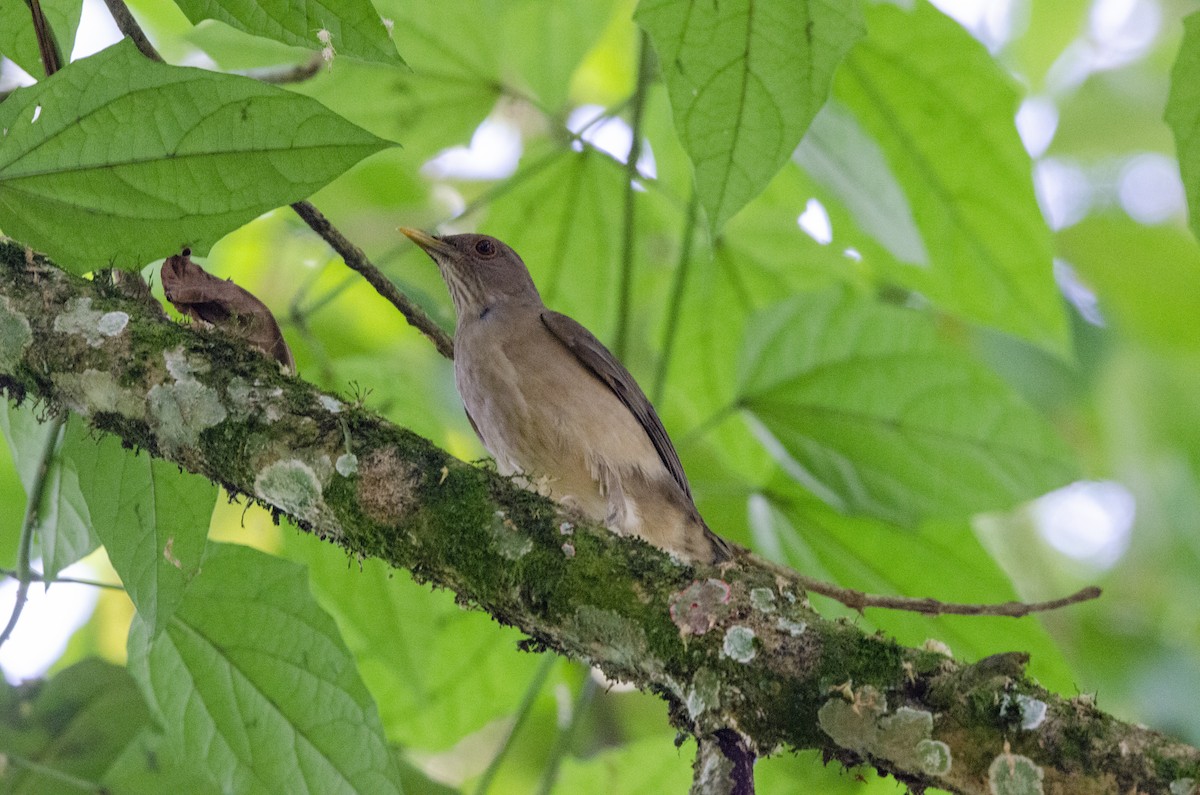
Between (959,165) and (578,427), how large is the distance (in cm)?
160

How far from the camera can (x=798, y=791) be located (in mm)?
3205

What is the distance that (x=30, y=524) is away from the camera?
2945mm

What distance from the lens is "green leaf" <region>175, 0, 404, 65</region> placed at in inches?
87.6

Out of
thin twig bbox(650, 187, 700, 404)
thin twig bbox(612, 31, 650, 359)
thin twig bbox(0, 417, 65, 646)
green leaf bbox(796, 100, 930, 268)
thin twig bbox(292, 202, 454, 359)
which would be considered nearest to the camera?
thin twig bbox(0, 417, 65, 646)

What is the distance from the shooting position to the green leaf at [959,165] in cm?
377

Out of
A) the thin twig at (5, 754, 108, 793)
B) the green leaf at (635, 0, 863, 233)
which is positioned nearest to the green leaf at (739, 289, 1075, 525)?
the green leaf at (635, 0, 863, 233)

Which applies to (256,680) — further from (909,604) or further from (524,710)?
(909,604)

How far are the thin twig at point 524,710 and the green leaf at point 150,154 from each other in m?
1.85

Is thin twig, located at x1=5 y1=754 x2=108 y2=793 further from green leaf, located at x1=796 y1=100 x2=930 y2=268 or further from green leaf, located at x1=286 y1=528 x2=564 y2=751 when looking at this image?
green leaf, located at x1=796 y1=100 x2=930 y2=268

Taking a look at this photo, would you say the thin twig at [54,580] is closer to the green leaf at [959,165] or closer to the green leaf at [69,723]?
the green leaf at [69,723]

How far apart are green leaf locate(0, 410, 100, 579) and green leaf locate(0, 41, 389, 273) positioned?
0.56 m

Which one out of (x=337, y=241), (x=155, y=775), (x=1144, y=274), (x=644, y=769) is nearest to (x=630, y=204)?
(x=337, y=241)

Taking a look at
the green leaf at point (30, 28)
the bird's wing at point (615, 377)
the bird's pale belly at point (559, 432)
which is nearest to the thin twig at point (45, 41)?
the green leaf at point (30, 28)

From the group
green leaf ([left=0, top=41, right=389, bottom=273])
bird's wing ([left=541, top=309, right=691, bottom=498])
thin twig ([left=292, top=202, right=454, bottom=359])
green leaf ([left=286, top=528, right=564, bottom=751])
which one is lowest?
green leaf ([left=286, top=528, right=564, bottom=751])
